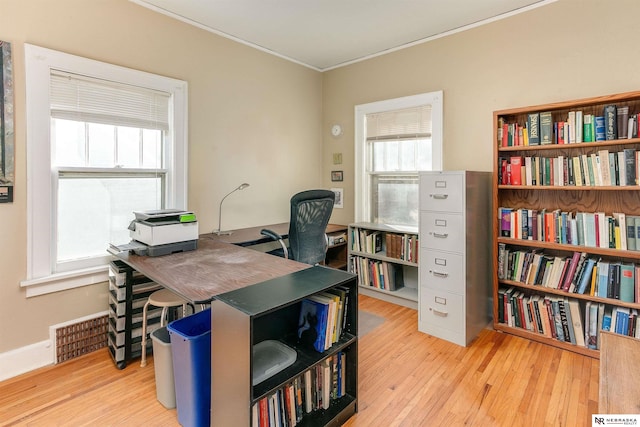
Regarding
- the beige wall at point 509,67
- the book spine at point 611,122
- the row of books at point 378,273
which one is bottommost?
the row of books at point 378,273

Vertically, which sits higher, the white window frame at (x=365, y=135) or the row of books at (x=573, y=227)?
the white window frame at (x=365, y=135)

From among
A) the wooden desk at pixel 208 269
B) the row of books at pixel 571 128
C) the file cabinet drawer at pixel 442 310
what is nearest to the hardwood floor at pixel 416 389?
the file cabinet drawer at pixel 442 310

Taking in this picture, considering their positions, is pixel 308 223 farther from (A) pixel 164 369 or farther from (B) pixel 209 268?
(A) pixel 164 369

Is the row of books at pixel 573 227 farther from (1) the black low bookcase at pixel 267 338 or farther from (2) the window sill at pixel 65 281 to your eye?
(2) the window sill at pixel 65 281

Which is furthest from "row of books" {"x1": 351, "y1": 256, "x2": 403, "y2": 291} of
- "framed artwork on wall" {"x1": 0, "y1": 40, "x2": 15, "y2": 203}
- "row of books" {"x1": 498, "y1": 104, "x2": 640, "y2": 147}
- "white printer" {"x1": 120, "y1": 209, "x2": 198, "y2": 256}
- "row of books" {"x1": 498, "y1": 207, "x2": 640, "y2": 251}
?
"framed artwork on wall" {"x1": 0, "y1": 40, "x2": 15, "y2": 203}

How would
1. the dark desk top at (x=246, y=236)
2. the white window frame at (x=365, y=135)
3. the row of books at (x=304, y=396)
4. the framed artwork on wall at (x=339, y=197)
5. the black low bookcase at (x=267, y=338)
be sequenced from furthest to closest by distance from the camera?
the framed artwork on wall at (x=339, y=197) → the white window frame at (x=365, y=135) → the dark desk top at (x=246, y=236) → the row of books at (x=304, y=396) → the black low bookcase at (x=267, y=338)

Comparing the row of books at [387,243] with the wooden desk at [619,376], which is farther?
the row of books at [387,243]

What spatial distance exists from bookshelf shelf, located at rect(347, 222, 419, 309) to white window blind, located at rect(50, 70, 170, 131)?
218 centimetres

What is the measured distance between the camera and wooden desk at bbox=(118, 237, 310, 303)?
1583 mm

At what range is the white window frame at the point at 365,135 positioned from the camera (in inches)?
129

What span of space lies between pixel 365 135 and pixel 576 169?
6.82 feet

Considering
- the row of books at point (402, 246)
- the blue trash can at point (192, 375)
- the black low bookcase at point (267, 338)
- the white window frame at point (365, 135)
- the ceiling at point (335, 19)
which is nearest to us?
the black low bookcase at point (267, 338)

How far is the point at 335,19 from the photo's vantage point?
292cm

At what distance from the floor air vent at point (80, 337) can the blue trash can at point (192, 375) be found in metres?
1.17
